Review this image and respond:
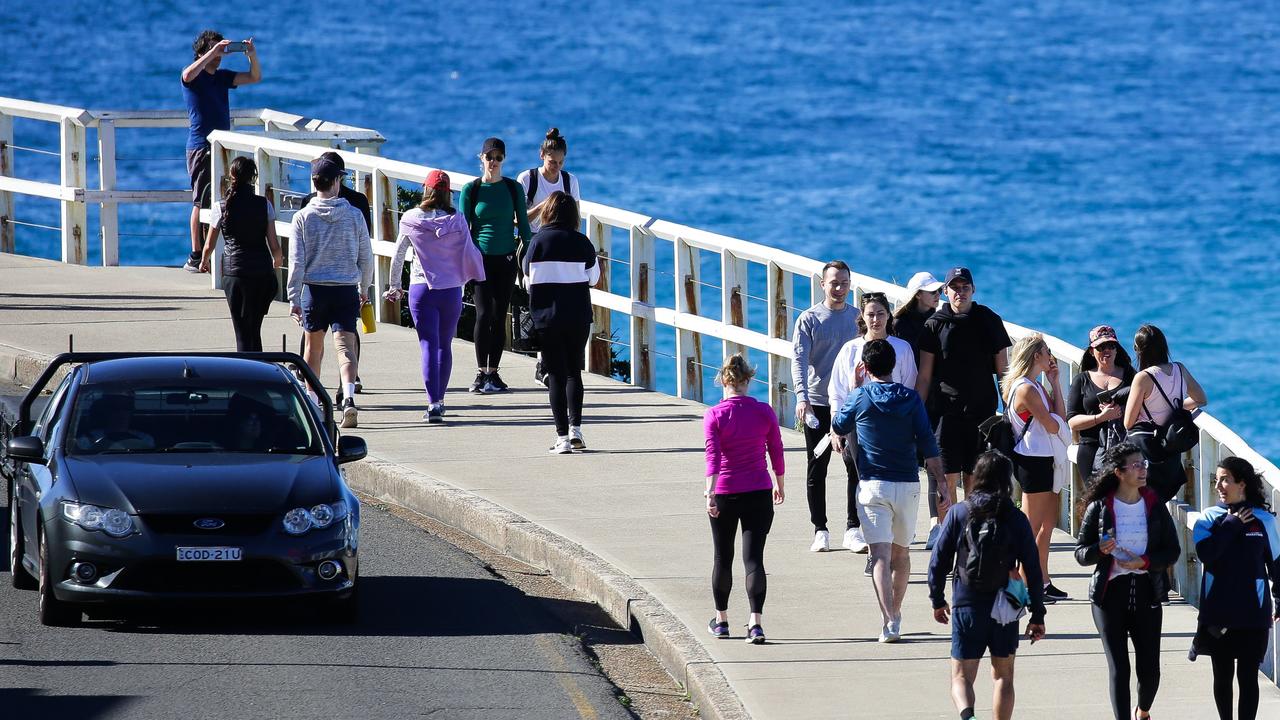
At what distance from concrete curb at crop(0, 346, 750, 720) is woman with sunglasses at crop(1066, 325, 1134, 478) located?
95.1 inches

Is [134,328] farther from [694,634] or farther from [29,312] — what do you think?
[694,634]

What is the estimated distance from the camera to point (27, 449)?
10609 mm

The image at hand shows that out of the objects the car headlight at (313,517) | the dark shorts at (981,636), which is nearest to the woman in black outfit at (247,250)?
the car headlight at (313,517)

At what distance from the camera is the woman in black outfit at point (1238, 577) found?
9.58 metres

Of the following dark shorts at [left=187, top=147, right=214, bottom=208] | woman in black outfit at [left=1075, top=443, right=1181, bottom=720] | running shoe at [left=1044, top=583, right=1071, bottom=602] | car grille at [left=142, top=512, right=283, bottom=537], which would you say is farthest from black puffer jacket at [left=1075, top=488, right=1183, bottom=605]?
dark shorts at [left=187, top=147, right=214, bottom=208]

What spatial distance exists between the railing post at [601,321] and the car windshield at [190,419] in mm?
6871

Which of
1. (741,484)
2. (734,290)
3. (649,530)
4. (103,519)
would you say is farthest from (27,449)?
(734,290)

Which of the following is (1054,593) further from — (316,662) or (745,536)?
(316,662)

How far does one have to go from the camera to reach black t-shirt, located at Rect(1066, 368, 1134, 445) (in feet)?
37.6

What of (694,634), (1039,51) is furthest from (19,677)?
(1039,51)

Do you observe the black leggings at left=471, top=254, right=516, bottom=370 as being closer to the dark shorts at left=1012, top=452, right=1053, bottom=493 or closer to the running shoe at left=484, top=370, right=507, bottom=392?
the running shoe at left=484, top=370, right=507, bottom=392

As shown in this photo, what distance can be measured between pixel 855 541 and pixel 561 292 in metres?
3.04

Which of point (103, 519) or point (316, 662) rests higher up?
point (103, 519)

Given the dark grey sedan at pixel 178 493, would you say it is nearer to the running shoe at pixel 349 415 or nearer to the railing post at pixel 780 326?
the running shoe at pixel 349 415
